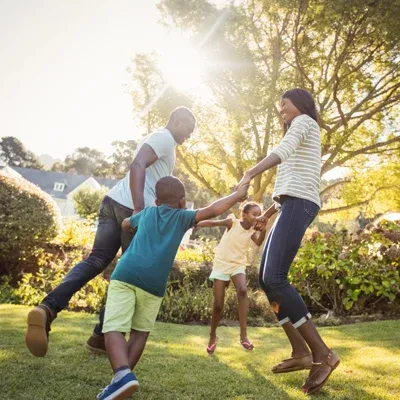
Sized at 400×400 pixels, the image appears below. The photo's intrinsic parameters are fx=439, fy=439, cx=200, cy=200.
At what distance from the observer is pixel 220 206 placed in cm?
279

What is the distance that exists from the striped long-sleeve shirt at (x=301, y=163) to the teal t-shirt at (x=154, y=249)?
0.79 meters

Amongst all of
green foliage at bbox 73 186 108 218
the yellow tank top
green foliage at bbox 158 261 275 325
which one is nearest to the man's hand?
the yellow tank top

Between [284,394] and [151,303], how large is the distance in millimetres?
1105

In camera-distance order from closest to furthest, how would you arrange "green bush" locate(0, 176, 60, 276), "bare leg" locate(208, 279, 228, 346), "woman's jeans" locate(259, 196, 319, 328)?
1. "woman's jeans" locate(259, 196, 319, 328)
2. "bare leg" locate(208, 279, 228, 346)
3. "green bush" locate(0, 176, 60, 276)

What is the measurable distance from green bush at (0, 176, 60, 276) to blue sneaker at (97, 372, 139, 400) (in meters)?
6.39

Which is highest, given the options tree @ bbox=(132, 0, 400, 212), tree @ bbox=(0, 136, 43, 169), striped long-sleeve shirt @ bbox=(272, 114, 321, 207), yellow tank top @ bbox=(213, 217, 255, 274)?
tree @ bbox=(0, 136, 43, 169)

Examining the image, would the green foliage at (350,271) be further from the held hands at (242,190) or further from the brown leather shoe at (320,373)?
the held hands at (242,190)

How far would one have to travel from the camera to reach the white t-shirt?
11.7 ft

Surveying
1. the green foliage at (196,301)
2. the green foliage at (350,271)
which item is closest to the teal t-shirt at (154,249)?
the green foliage at (196,301)

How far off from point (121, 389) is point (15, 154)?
270 feet

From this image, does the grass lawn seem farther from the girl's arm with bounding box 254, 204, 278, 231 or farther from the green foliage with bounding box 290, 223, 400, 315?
the green foliage with bounding box 290, 223, 400, 315

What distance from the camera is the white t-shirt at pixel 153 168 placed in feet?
11.7

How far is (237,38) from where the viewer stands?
14.4 m

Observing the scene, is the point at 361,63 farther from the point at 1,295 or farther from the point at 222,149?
the point at 1,295
